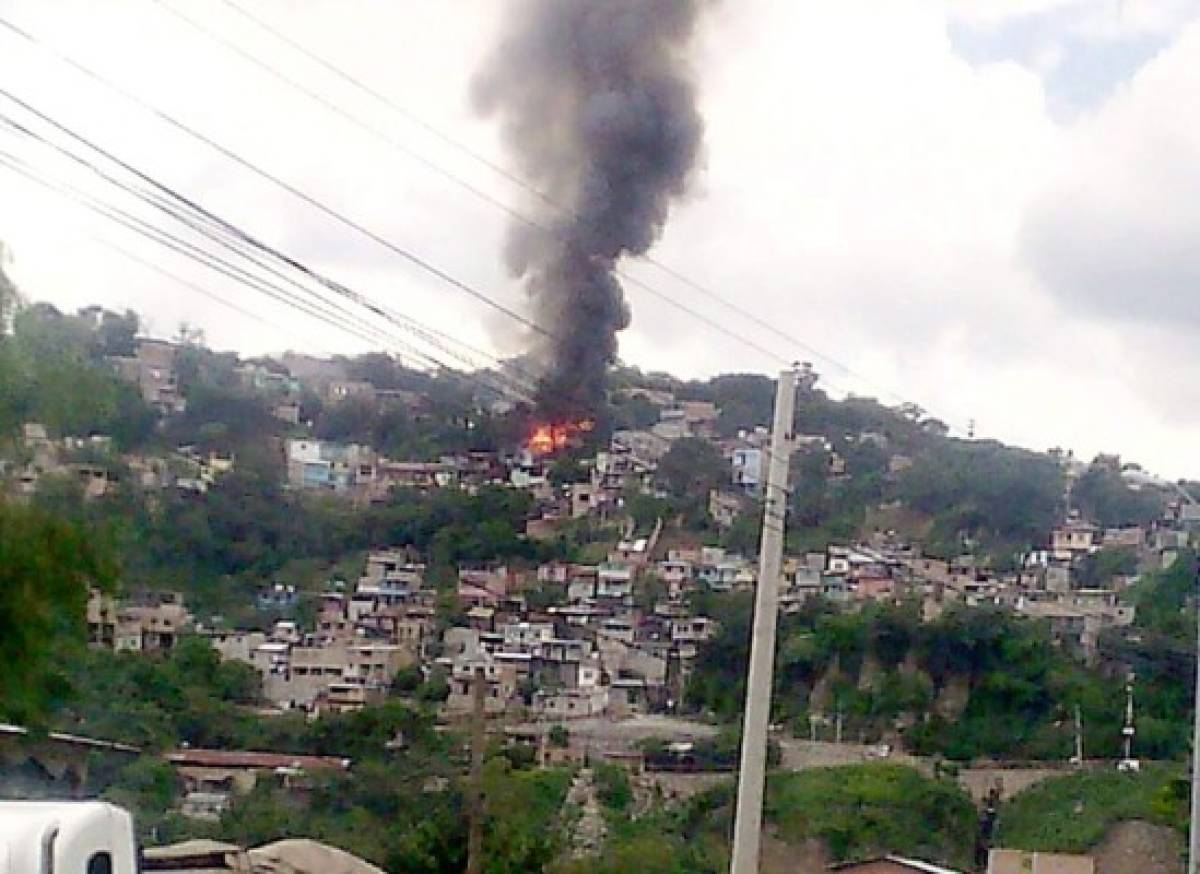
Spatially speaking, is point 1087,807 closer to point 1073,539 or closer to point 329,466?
point 329,466

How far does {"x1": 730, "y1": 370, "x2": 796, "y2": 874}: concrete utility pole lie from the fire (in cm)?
1442

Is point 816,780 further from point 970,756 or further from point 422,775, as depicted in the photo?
point 422,775

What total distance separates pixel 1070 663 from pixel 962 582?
4.13 meters

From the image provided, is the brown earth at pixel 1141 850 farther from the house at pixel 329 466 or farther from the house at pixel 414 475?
the house at pixel 414 475

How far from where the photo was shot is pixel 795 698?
986 inches

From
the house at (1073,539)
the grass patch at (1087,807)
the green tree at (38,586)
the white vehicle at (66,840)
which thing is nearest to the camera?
the white vehicle at (66,840)

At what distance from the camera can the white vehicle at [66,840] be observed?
4.67m

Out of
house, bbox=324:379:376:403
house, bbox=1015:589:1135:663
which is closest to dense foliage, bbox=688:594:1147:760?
house, bbox=1015:589:1135:663

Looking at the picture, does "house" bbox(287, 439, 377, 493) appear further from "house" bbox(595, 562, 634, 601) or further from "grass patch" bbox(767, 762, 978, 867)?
"grass patch" bbox(767, 762, 978, 867)

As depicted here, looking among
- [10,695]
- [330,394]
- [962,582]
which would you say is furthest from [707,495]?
[10,695]

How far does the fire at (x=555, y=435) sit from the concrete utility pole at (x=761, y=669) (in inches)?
568

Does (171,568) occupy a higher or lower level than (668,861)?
higher

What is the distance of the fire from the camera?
27.7 m

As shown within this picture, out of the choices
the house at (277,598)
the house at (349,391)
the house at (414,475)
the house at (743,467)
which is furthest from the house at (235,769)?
the house at (349,391)
